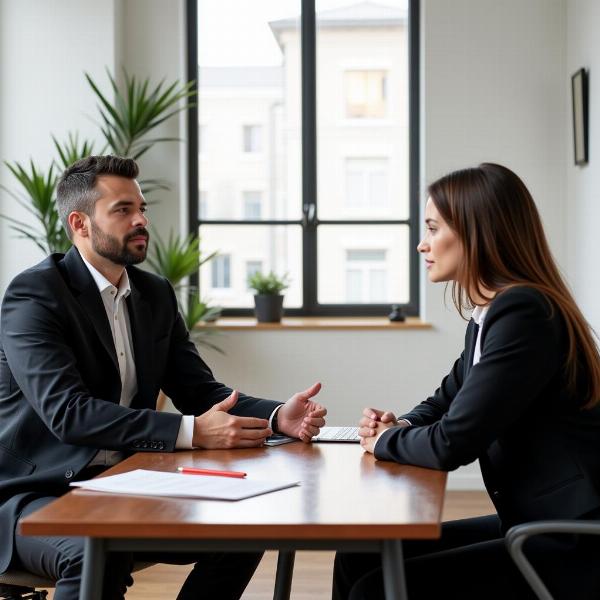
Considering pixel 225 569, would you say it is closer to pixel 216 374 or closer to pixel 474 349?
pixel 474 349

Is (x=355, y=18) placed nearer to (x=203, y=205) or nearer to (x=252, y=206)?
(x=252, y=206)

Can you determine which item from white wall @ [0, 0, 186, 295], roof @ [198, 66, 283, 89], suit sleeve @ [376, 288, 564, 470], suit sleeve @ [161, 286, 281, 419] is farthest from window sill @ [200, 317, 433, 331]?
suit sleeve @ [376, 288, 564, 470]

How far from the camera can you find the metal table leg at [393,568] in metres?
1.59

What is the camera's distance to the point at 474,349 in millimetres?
2254

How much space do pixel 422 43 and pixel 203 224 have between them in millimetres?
1594

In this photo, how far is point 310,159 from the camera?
5824 millimetres

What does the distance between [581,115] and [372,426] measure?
3242 mm

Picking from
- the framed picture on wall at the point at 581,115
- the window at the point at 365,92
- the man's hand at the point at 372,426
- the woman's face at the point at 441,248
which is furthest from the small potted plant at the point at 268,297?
the woman's face at the point at 441,248

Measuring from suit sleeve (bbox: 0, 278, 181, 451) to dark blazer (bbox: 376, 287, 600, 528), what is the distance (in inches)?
24.4

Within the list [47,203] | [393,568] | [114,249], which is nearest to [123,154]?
[47,203]

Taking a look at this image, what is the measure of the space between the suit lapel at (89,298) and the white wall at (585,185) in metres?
2.98

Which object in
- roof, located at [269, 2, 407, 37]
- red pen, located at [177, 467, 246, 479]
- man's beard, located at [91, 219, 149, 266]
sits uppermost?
roof, located at [269, 2, 407, 37]

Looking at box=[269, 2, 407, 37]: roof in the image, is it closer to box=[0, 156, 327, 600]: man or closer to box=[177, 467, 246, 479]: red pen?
box=[0, 156, 327, 600]: man

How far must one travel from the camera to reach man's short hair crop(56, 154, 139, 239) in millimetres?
2721
